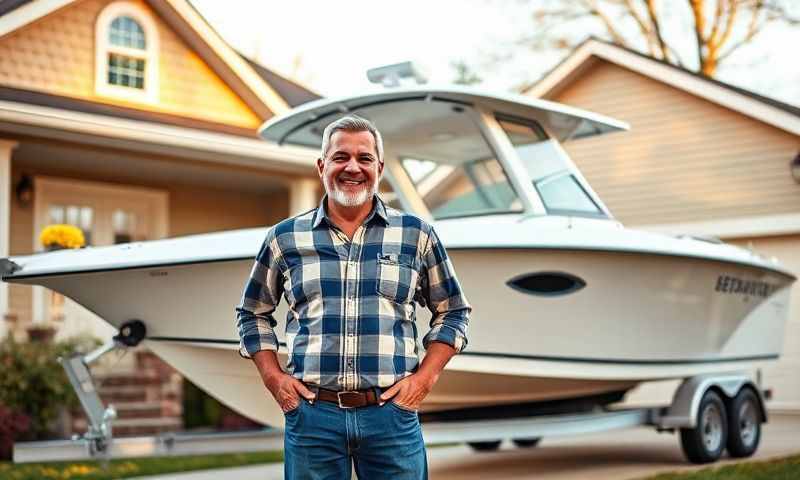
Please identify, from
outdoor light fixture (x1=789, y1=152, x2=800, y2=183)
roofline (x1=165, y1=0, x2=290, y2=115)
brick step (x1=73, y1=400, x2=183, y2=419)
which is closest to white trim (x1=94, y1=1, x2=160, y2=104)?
roofline (x1=165, y1=0, x2=290, y2=115)

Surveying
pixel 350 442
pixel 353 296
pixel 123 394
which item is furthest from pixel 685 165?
pixel 350 442

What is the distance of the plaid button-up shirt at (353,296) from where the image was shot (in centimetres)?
341

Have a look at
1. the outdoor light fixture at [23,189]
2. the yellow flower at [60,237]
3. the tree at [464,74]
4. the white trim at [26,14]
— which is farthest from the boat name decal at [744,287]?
the tree at [464,74]

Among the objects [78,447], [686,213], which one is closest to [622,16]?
[686,213]

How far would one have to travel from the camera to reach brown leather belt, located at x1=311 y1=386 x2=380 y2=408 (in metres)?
3.37

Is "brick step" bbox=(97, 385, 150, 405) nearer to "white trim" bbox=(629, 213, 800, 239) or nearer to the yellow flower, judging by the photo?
the yellow flower

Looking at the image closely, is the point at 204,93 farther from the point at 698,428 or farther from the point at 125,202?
the point at 698,428

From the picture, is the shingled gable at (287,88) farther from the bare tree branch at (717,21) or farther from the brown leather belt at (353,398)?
the bare tree branch at (717,21)

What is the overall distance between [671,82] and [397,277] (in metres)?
12.4

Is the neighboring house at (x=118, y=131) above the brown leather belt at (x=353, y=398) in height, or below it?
above

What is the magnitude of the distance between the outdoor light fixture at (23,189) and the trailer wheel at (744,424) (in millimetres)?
8042

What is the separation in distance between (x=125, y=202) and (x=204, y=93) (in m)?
1.69

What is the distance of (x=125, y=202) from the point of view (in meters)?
13.7

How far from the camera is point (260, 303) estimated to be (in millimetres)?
3672
